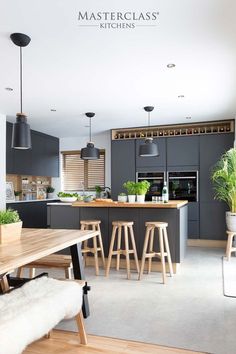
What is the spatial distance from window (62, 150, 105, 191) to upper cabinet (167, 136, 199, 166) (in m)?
1.88

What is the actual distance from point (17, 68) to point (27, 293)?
2.52 metres

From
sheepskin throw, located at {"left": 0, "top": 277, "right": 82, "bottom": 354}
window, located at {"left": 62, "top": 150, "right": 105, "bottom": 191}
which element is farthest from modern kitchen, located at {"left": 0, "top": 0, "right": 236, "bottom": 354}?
window, located at {"left": 62, "top": 150, "right": 105, "bottom": 191}

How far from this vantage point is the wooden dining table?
1.76 metres

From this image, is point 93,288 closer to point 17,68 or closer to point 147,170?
point 17,68

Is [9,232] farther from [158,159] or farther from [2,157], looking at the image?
[158,159]

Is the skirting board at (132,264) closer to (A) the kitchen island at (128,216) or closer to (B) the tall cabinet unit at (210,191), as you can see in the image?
(A) the kitchen island at (128,216)

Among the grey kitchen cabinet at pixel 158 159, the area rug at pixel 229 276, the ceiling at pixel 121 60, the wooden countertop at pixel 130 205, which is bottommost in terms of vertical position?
the area rug at pixel 229 276

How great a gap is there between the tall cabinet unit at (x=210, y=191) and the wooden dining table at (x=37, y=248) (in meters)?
3.95

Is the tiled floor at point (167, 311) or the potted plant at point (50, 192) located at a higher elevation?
the potted plant at point (50, 192)

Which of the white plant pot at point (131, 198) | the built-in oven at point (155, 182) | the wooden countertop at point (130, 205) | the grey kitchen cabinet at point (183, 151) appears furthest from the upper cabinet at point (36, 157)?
the grey kitchen cabinet at point (183, 151)

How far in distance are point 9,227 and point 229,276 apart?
9.95 ft

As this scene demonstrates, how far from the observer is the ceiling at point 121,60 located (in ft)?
7.72

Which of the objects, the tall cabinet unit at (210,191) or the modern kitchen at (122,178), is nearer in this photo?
the modern kitchen at (122,178)

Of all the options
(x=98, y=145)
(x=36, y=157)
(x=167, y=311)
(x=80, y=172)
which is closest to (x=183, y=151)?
(x=98, y=145)
